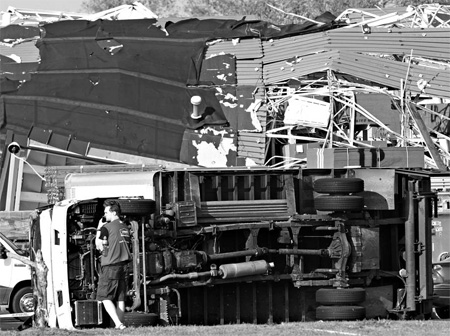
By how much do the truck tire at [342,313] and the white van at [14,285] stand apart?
18.7ft

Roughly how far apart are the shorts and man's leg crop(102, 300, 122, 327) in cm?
5

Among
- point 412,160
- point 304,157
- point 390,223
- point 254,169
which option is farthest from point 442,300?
point 304,157

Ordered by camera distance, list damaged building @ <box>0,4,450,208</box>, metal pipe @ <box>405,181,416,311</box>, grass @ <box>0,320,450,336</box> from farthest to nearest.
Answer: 1. damaged building @ <box>0,4,450,208</box>
2. metal pipe @ <box>405,181,416,311</box>
3. grass @ <box>0,320,450,336</box>

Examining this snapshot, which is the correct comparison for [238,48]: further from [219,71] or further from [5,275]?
[5,275]

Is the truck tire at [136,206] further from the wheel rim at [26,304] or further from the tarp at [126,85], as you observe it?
the tarp at [126,85]

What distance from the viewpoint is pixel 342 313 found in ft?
39.4

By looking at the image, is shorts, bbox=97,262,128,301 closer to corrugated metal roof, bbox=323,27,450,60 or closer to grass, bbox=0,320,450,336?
grass, bbox=0,320,450,336

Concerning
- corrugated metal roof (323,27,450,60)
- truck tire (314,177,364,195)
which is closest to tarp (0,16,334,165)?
corrugated metal roof (323,27,450,60)

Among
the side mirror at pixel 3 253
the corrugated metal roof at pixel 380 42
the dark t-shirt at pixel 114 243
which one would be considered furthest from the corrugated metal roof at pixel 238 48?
the dark t-shirt at pixel 114 243

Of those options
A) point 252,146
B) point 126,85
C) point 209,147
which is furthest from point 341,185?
point 126,85

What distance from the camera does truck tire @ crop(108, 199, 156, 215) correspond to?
37.9 ft

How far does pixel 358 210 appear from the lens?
12445mm

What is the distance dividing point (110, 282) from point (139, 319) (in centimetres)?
53

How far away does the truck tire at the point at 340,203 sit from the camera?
12305 mm
